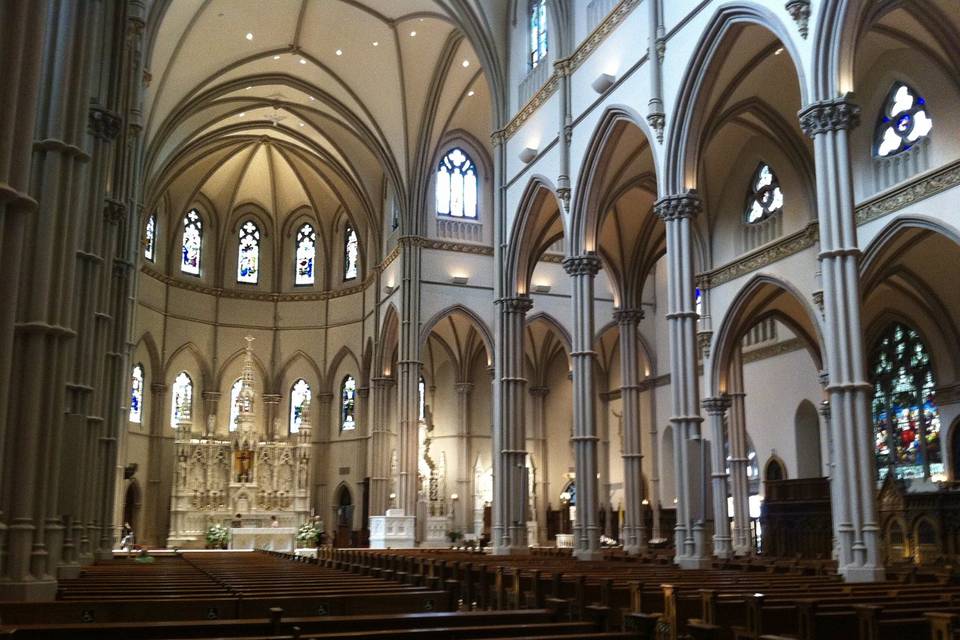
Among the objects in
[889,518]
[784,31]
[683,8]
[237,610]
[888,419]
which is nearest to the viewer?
[237,610]

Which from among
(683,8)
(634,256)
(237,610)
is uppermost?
(683,8)

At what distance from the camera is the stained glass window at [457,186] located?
113ft

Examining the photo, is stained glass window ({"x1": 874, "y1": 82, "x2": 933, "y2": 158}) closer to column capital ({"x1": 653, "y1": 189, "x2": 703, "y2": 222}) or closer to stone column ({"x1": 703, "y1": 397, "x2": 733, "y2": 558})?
column capital ({"x1": 653, "y1": 189, "x2": 703, "y2": 222})

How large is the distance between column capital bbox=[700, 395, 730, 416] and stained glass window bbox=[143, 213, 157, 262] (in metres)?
24.1

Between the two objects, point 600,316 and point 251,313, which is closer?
point 600,316

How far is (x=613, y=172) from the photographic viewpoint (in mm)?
22672

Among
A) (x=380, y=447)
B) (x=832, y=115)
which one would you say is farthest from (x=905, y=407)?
(x=380, y=447)

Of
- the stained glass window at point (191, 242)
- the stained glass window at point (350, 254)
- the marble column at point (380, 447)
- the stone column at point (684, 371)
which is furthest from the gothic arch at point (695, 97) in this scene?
the stained glass window at point (191, 242)

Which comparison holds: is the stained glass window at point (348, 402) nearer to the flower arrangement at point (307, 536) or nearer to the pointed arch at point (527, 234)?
the flower arrangement at point (307, 536)

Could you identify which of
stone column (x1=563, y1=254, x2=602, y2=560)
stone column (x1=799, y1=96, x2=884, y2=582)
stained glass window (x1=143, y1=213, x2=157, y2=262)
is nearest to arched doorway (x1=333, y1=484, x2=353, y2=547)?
stained glass window (x1=143, y1=213, x2=157, y2=262)

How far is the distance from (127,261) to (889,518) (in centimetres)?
1945

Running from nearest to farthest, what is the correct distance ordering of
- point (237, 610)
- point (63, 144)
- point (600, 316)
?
point (237, 610)
point (63, 144)
point (600, 316)

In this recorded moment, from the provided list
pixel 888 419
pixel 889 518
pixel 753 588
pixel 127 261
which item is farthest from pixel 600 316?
pixel 753 588

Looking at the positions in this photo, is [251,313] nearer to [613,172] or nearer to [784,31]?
[613,172]
